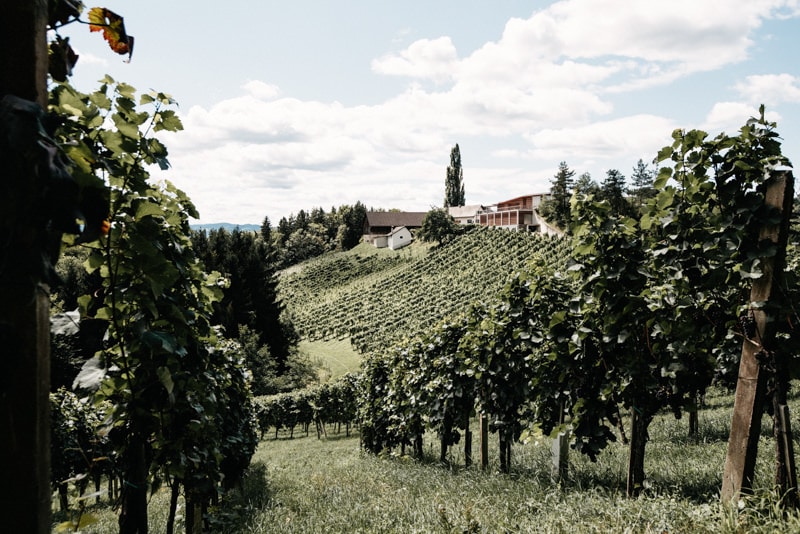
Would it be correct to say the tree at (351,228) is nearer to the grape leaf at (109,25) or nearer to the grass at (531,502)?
the grass at (531,502)

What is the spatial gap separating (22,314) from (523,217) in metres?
84.5

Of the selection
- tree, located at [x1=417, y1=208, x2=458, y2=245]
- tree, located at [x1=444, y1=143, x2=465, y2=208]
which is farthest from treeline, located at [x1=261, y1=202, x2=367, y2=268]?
tree, located at [x1=417, y1=208, x2=458, y2=245]

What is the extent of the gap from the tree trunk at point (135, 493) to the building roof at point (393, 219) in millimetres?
108064

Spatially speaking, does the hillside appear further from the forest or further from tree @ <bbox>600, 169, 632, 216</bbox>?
the forest

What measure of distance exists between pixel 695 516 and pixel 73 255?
62101mm

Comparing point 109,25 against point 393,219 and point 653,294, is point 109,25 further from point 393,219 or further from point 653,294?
point 393,219

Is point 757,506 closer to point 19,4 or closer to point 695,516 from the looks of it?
point 695,516

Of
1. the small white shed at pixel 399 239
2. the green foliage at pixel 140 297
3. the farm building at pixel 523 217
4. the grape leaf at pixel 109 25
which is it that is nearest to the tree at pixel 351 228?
the small white shed at pixel 399 239

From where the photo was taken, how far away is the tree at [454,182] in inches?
4968

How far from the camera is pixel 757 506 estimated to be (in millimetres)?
3561

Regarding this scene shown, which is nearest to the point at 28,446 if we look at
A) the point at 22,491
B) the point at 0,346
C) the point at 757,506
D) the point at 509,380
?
the point at 22,491

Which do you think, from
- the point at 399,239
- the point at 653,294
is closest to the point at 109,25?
the point at 653,294

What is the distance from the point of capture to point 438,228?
88250mm

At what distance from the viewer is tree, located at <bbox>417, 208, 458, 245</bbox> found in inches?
3462
